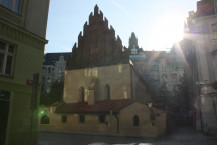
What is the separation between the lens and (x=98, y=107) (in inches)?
990

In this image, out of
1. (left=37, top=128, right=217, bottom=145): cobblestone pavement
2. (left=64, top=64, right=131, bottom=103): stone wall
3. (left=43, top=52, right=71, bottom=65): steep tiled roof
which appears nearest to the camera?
(left=37, top=128, right=217, bottom=145): cobblestone pavement

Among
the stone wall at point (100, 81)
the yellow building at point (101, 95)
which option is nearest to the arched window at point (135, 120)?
the yellow building at point (101, 95)

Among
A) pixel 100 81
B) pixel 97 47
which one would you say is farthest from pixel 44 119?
pixel 97 47

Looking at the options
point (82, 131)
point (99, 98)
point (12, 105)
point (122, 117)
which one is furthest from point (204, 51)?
point (12, 105)

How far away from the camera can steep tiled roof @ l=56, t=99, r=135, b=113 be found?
24.0m

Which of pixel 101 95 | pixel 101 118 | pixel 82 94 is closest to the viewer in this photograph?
pixel 101 118

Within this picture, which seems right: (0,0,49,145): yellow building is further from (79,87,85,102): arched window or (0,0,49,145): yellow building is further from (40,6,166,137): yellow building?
(79,87,85,102): arched window

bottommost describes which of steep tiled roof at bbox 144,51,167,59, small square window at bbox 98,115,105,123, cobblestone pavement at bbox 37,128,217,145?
cobblestone pavement at bbox 37,128,217,145

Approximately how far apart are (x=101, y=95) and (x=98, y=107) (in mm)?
2500

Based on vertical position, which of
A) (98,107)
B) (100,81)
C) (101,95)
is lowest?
(98,107)

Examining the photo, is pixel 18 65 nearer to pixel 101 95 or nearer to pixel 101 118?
pixel 101 118

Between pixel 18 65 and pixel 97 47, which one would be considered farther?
pixel 97 47

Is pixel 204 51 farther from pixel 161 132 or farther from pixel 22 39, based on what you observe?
pixel 22 39

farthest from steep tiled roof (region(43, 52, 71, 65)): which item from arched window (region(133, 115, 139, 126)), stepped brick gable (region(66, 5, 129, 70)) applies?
arched window (region(133, 115, 139, 126))
